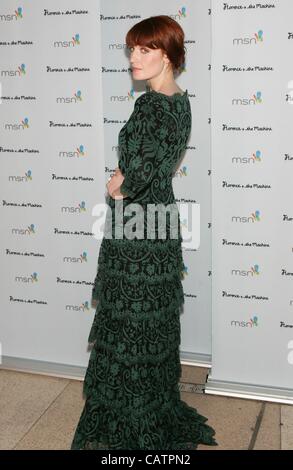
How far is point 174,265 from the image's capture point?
8.98 feet

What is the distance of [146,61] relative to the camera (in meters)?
2.49

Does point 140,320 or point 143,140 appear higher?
point 143,140

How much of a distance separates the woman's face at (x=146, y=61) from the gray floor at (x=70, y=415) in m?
1.82

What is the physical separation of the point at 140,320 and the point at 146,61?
45.4 inches

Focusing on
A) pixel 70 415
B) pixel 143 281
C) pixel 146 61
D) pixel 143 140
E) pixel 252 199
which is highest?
pixel 146 61

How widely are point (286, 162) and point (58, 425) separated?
1851mm

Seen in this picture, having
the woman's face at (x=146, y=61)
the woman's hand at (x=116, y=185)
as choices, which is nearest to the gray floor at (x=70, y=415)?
the woman's hand at (x=116, y=185)

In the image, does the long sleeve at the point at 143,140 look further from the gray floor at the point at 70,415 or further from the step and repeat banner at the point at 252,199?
the gray floor at the point at 70,415

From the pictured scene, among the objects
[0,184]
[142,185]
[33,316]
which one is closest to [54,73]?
[0,184]

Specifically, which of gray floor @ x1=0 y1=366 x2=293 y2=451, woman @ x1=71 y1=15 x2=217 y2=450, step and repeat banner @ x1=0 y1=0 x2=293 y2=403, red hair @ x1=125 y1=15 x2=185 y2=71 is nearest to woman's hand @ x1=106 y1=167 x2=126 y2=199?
woman @ x1=71 y1=15 x2=217 y2=450

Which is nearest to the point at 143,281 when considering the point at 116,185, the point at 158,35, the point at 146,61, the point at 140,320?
the point at 140,320

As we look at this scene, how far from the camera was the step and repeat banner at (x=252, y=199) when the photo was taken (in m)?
2.94

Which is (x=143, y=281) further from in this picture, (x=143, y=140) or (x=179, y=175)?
(x=179, y=175)
